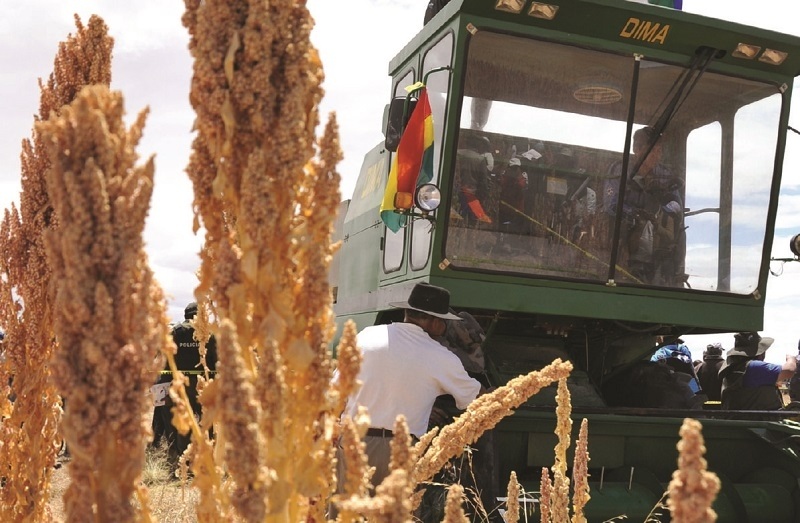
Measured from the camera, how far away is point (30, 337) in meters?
2.33

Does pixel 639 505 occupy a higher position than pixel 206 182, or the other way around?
pixel 206 182

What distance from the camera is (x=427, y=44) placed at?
6.20m

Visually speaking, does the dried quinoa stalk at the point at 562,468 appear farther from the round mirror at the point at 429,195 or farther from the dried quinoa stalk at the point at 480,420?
the round mirror at the point at 429,195

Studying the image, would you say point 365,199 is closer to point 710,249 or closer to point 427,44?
point 427,44

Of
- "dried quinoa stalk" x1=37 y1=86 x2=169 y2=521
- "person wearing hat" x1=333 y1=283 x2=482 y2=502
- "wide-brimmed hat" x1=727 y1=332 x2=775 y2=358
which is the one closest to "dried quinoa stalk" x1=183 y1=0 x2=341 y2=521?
"dried quinoa stalk" x1=37 y1=86 x2=169 y2=521

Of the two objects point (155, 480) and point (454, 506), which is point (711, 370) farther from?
point (454, 506)

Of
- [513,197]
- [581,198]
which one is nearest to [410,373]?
[513,197]

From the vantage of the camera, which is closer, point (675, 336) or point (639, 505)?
point (639, 505)

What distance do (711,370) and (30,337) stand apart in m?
9.09

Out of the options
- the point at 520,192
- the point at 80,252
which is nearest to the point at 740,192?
the point at 520,192

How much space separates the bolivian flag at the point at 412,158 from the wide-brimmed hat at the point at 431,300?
0.64m

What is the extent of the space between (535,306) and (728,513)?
1.79m

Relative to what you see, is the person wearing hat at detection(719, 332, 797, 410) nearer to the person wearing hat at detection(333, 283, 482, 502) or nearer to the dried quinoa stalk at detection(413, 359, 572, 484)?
the person wearing hat at detection(333, 283, 482, 502)

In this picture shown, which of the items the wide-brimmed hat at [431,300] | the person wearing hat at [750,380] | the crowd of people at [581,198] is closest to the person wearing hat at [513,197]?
the crowd of people at [581,198]
